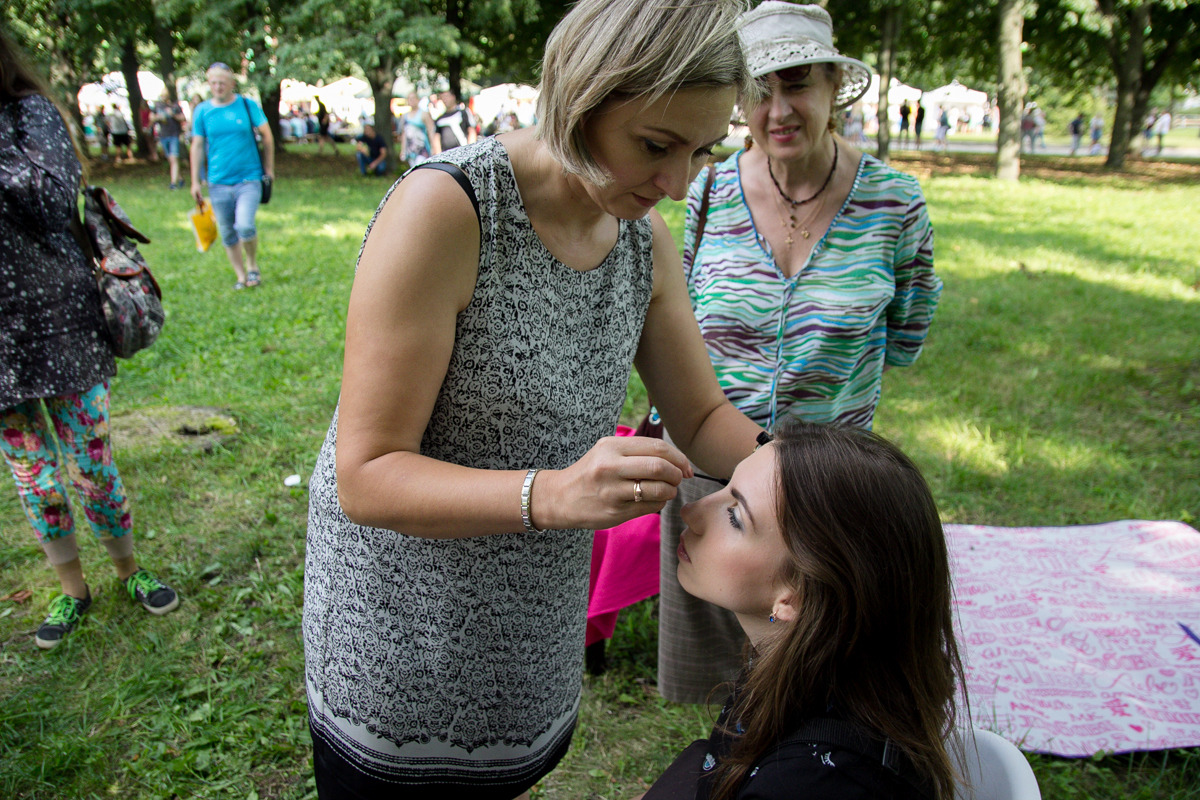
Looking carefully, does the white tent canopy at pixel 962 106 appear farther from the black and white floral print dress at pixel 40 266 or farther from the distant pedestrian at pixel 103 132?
the black and white floral print dress at pixel 40 266

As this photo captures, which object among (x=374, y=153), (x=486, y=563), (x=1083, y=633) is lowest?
(x=1083, y=633)

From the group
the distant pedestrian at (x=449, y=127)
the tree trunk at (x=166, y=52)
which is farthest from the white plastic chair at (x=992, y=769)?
the tree trunk at (x=166, y=52)

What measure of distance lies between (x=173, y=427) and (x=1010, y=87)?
703 inches

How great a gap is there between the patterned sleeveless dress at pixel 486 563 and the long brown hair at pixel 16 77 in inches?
80.6

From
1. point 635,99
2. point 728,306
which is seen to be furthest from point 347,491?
point 728,306

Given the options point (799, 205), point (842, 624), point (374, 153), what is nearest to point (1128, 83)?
point (374, 153)

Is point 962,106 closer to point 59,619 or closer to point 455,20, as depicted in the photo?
point 455,20

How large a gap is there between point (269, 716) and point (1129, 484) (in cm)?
446

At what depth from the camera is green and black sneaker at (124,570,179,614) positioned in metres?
3.31

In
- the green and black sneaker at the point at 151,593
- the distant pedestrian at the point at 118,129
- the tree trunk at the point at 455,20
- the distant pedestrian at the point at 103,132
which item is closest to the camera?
the green and black sneaker at the point at 151,593

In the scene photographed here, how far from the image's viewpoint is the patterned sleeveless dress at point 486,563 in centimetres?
134

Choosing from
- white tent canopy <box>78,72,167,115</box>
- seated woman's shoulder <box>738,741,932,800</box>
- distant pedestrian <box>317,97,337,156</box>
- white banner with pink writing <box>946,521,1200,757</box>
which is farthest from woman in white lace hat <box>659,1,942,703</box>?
white tent canopy <box>78,72,167,115</box>

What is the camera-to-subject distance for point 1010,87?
55.4ft

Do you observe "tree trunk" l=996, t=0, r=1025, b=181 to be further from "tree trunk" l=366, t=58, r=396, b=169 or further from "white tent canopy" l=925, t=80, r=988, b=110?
"white tent canopy" l=925, t=80, r=988, b=110
